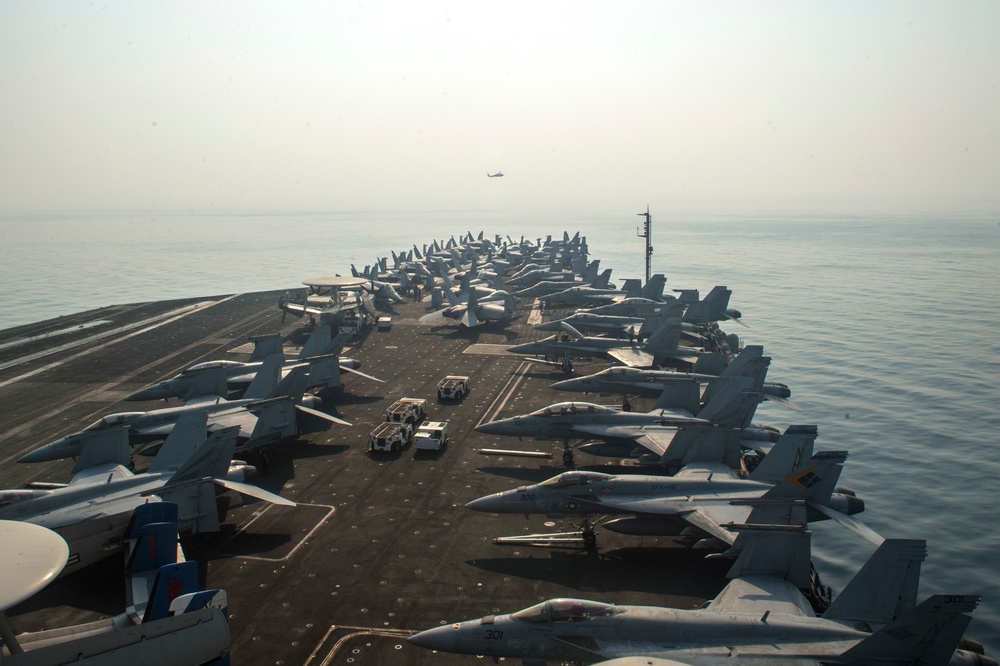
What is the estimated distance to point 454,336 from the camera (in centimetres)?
8344

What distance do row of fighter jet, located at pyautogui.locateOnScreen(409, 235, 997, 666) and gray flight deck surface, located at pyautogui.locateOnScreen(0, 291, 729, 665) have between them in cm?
200

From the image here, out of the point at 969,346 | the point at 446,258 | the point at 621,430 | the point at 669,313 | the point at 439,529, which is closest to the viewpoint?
the point at 439,529

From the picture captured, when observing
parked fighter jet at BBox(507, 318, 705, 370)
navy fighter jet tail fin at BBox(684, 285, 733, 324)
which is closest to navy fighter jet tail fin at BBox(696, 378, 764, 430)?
parked fighter jet at BBox(507, 318, 705, 370)

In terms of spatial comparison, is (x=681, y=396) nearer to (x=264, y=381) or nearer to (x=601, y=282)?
(x=264, y=381)

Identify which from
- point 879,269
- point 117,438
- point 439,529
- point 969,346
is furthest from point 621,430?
point 879,269

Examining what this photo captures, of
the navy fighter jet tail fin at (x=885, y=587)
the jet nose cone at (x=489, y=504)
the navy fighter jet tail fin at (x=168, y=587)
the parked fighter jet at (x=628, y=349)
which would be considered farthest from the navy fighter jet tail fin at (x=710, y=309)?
the navy fighter jet tail fin at (x=168, y=587)

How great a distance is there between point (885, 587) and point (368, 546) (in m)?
21.9

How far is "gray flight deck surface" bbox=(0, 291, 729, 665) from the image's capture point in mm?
25500

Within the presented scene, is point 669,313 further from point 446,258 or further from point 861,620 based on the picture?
point 446,258

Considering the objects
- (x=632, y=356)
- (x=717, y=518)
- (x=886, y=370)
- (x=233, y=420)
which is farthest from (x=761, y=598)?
(x=886, y=370)

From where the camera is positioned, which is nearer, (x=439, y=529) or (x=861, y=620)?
(x=861, y=620)

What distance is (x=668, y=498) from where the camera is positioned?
31.8m

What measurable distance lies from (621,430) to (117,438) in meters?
30.2

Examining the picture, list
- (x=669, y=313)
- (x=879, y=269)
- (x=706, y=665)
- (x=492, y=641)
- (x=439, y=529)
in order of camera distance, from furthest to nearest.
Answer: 1. (x=879, y=269)
2. (x=669, y=313)
3. (x=439, y=529)
4. (x=492, y=641)
5. (x=706, y=665)
